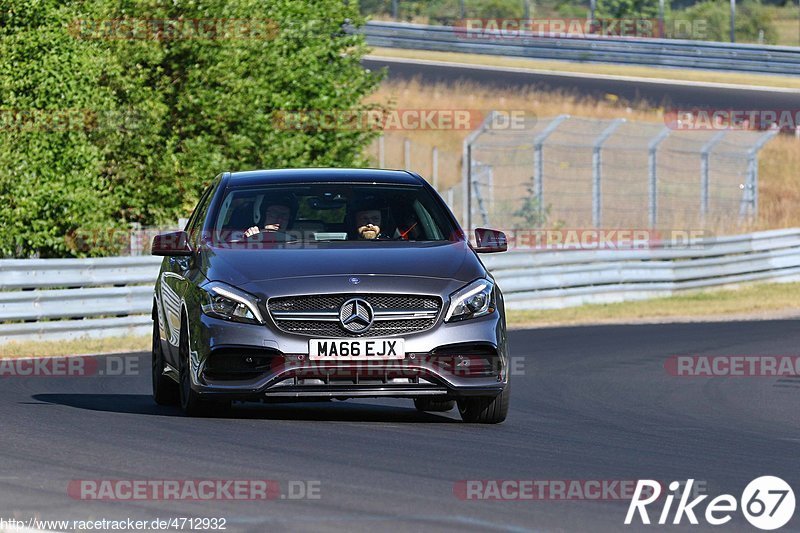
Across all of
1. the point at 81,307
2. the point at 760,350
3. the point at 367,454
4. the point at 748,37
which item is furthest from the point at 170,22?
the point at 748,37

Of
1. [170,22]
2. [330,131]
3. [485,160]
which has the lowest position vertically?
[485,160]

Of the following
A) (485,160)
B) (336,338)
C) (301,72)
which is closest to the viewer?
(336,338)

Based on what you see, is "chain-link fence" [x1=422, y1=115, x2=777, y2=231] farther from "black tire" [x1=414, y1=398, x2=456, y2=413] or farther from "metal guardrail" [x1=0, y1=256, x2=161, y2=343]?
"black tire" [x1=414, y1=398, x2=456, y2=413]

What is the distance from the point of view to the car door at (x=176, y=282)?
10469mm

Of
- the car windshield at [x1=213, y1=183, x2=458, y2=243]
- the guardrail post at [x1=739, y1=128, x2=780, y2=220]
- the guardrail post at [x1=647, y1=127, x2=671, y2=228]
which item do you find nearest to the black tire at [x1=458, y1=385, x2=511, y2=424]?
the car windshield at [x1=213, y1=183, x2=458, y2=243]

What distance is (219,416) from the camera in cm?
1018

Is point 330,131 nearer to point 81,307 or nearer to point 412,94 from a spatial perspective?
point 81,307

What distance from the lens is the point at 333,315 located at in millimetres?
9422

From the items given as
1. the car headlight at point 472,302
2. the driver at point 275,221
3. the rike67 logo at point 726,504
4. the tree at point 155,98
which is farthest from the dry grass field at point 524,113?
the rike67 logo at point 726,504

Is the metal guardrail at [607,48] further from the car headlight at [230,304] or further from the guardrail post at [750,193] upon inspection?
the car headlight at [230,304]

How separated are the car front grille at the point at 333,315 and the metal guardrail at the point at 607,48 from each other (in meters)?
37.5

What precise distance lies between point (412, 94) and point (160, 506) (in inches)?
1481

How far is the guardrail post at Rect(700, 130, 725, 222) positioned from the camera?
30.8 meters

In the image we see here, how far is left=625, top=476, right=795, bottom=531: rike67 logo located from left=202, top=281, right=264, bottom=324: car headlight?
283cm
